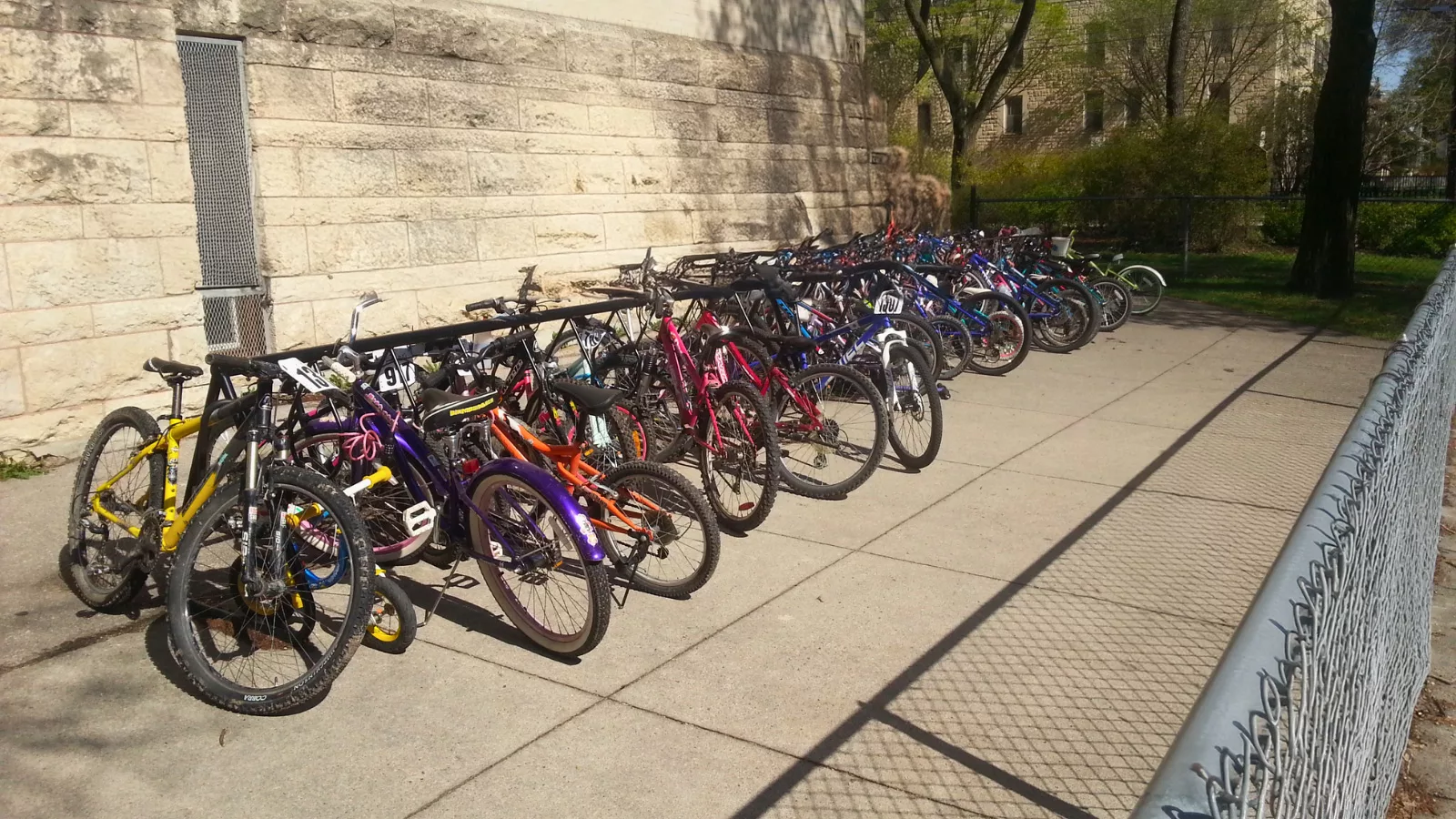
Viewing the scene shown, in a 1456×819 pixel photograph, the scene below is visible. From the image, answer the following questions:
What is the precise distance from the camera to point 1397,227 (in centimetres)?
2172

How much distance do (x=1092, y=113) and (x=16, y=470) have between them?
4914cm

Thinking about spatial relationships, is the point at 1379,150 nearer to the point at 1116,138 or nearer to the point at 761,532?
the point at 1116,138

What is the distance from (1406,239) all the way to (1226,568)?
1914 cm

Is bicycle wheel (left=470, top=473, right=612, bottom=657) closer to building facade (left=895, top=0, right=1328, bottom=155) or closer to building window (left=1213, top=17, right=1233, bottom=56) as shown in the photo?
building facade (left=895, top=0, right=1328, bottom=155)

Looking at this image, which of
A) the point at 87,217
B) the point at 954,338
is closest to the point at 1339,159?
the point at 954,338

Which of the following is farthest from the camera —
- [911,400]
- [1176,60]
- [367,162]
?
[1176,60]

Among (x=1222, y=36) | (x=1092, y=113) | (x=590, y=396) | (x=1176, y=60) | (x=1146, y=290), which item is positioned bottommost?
(x=1146, y=290)

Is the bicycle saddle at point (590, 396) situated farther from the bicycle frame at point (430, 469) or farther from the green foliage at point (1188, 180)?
the green foliage at point (1188, 180)

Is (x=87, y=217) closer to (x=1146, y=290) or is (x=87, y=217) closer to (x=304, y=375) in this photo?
(x=304, y=375)

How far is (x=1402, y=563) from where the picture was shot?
3.48m

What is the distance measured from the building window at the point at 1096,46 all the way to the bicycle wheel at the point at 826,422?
44.7 m

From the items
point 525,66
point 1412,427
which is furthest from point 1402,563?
point 525,66

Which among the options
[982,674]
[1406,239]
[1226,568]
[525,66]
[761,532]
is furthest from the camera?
[1406,239]

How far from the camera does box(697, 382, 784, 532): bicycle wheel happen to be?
5961 millimetres
